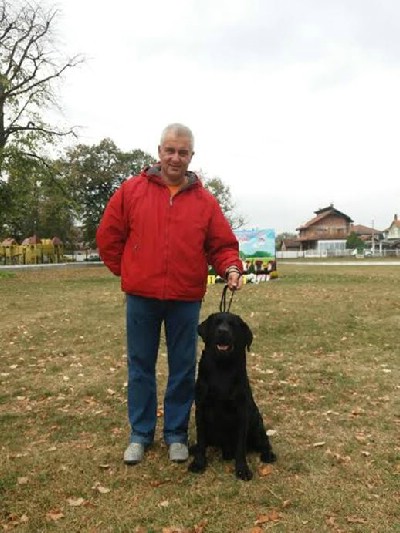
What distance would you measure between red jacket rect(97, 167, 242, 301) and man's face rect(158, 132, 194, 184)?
102 millimetres

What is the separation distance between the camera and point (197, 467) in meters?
3.79

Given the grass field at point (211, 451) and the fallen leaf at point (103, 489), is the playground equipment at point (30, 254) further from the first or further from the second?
the fallen leaf at point (103, 489)

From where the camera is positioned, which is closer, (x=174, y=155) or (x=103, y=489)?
(x=103, y=489)

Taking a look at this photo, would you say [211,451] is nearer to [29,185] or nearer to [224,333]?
[224,333]

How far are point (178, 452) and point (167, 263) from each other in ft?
4.87

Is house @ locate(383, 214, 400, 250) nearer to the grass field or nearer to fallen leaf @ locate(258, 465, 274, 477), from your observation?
the grass field

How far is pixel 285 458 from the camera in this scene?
404 cm

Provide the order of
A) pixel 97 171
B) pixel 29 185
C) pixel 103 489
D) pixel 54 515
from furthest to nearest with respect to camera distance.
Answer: pixel 97 171 < pixel 29 185 < pixel 103 489 < pixel 54 515

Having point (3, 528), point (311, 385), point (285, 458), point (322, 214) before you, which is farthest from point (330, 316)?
point (322, 214)

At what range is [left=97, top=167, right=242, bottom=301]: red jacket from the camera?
3756 mm

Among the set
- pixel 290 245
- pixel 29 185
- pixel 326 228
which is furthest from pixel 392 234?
pixel 29 185

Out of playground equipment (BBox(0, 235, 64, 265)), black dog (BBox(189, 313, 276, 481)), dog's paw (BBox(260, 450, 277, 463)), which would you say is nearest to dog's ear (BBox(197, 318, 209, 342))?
black dog (BBox(189, 313, 276, 481))

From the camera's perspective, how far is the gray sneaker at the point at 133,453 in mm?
3949

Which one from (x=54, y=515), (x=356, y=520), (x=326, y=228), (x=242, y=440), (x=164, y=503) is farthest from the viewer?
(x=326, y=228)
